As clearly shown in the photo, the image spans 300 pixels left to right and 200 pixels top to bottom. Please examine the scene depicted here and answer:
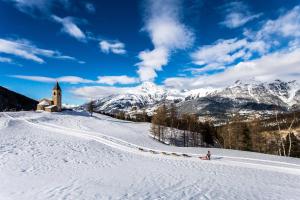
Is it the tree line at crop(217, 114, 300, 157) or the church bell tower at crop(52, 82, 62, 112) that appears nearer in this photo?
the tree line at crop(217, 114, 300, 157)

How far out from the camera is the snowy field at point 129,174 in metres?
19.0

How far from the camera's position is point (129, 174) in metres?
26.2

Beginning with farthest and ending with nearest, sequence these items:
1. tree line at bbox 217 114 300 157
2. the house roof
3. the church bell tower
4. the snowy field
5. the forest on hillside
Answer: the church bell tower < the house roof < tree line at bbox 217 114 300 157 < the forest on hillside < the snowy field

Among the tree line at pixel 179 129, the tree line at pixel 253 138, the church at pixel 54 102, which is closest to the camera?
the tree line at pixel 253 138

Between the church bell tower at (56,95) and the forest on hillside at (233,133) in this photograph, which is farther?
the church bell tower at (56,95)

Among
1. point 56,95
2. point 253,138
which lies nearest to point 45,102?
point 56,95

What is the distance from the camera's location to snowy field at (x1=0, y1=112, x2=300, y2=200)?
1900 centimetres

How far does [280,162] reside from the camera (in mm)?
34188

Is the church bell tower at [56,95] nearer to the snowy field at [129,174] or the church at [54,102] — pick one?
the church at [54,102]

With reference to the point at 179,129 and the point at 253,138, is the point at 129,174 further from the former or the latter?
the point at 179,129

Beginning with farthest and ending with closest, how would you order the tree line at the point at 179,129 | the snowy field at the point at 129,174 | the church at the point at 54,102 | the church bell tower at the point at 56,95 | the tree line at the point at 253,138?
the church bell tower at the point at 56,95 < the church at the point at 54,102 < the tree line at the point at 179,129 < the tree line at the point at 253,138 < the snowy field at the point at 129,174

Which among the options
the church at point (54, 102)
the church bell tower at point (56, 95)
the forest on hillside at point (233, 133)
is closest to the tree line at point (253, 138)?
the forest on hillside at point (233, 133)

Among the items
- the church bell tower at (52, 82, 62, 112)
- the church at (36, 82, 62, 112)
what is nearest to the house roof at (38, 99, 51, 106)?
the church at (36, 82, 62, 112)

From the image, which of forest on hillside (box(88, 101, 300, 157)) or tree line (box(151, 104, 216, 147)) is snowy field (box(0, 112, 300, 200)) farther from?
tree line (box(151, 104, 216, 147))
